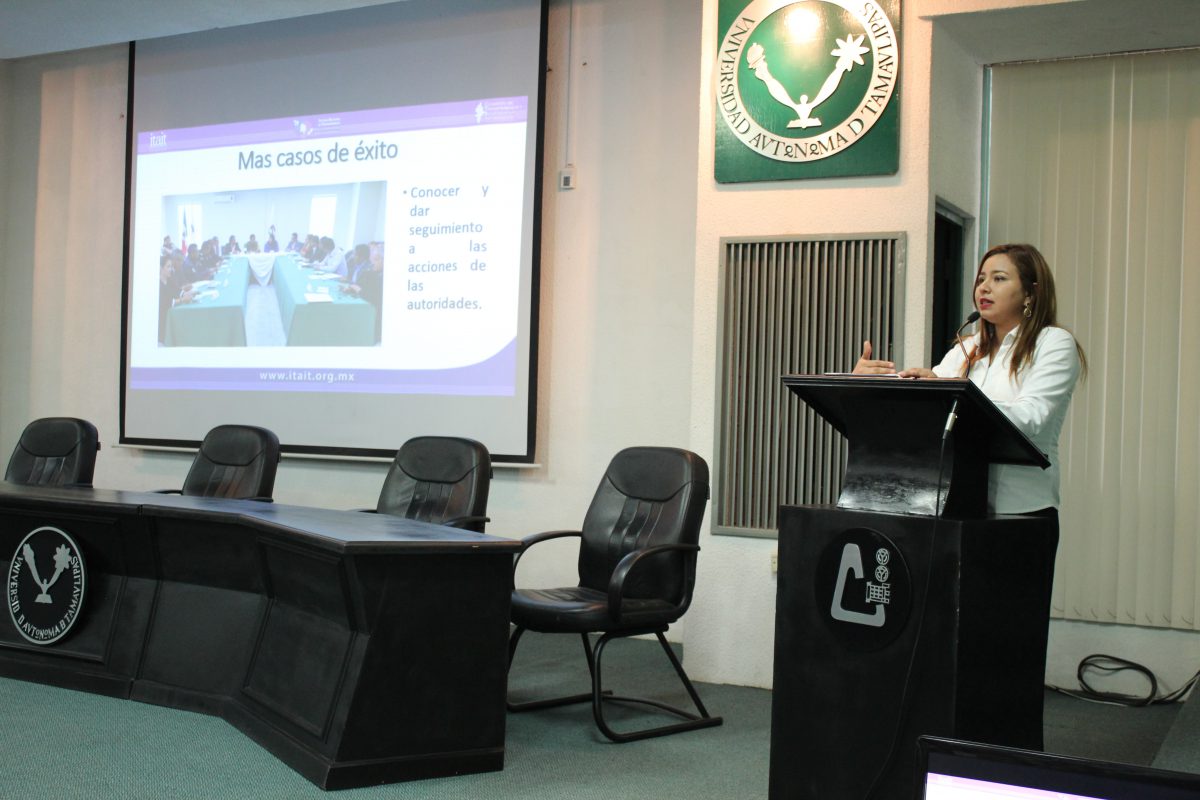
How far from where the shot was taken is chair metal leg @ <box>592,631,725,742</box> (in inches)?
132

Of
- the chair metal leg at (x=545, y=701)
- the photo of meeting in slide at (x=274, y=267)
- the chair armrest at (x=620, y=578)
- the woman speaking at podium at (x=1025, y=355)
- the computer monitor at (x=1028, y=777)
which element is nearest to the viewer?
the computer monitor at (x=1028, y=777)

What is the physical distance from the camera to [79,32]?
5.95 m

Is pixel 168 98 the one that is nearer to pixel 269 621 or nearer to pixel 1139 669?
pixel 269 621

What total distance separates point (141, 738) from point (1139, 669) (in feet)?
11.5

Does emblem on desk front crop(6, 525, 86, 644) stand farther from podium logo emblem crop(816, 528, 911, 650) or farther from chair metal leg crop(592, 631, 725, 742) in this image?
podium logo emblem crop(816, 528, 911, 650)

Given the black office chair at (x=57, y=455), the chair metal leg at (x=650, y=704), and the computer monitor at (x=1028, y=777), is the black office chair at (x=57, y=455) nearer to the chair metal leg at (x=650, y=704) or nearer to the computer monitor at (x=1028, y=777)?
the chair metal leg at (x=650, y=704)

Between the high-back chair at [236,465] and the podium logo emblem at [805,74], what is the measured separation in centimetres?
234

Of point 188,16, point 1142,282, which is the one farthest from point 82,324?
point 1142,282

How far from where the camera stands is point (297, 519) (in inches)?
130

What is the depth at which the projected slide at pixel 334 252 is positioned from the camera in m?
5.45

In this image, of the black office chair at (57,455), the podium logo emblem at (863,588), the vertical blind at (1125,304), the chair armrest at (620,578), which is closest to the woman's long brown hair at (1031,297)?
the podium logo emblem at (863,588)

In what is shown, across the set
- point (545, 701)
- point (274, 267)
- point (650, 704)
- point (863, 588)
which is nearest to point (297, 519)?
point (545, 701)

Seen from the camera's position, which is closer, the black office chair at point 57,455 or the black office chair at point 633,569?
the black office chair at point 633,569

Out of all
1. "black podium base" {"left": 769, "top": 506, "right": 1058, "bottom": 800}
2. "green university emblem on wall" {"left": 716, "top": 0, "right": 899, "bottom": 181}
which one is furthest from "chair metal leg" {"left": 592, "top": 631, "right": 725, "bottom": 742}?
"green university emblem on wall" {"left": 716, "top": 0, "right": 899, "bottom": 181}
